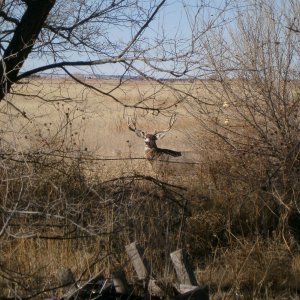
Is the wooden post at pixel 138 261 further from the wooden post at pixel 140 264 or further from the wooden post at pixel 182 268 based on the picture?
the wooden post at pixel 182 268

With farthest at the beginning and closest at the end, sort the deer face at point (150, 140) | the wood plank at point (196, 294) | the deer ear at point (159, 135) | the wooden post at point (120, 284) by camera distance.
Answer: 1. the deer ear at point (159, 135)
2. the deer face at point (150, 140)
3. the wooden post at point (120, 284)
4. the wood plank at point (196, 294)

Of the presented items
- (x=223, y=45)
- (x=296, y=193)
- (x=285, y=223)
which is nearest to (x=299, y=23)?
(x=223, y=45)

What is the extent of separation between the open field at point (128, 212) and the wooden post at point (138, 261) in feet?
0.25

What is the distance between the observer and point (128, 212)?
6586mm

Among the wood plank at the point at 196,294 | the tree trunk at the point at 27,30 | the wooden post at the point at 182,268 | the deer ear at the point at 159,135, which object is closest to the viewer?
the wood plank at the point at 196,294

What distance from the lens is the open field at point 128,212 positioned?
5402 millimetres

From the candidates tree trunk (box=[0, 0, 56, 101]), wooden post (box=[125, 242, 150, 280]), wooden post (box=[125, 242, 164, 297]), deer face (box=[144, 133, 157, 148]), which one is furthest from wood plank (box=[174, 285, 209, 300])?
deer face (box=[144, 133, 157, 148])

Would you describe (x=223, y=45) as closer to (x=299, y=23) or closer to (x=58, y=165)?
(x=299, y=23)

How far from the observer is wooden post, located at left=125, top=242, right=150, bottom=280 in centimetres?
537

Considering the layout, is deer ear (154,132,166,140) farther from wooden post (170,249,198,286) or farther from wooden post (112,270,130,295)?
wooden post (112,270,130,295)

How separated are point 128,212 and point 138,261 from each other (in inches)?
48.1

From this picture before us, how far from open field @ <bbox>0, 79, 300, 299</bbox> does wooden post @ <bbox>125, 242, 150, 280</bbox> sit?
0.25 feet

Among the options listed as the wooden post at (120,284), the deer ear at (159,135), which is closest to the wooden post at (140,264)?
the wooden post at (120,284)

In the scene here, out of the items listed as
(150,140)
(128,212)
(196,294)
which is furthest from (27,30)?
(150,140)
